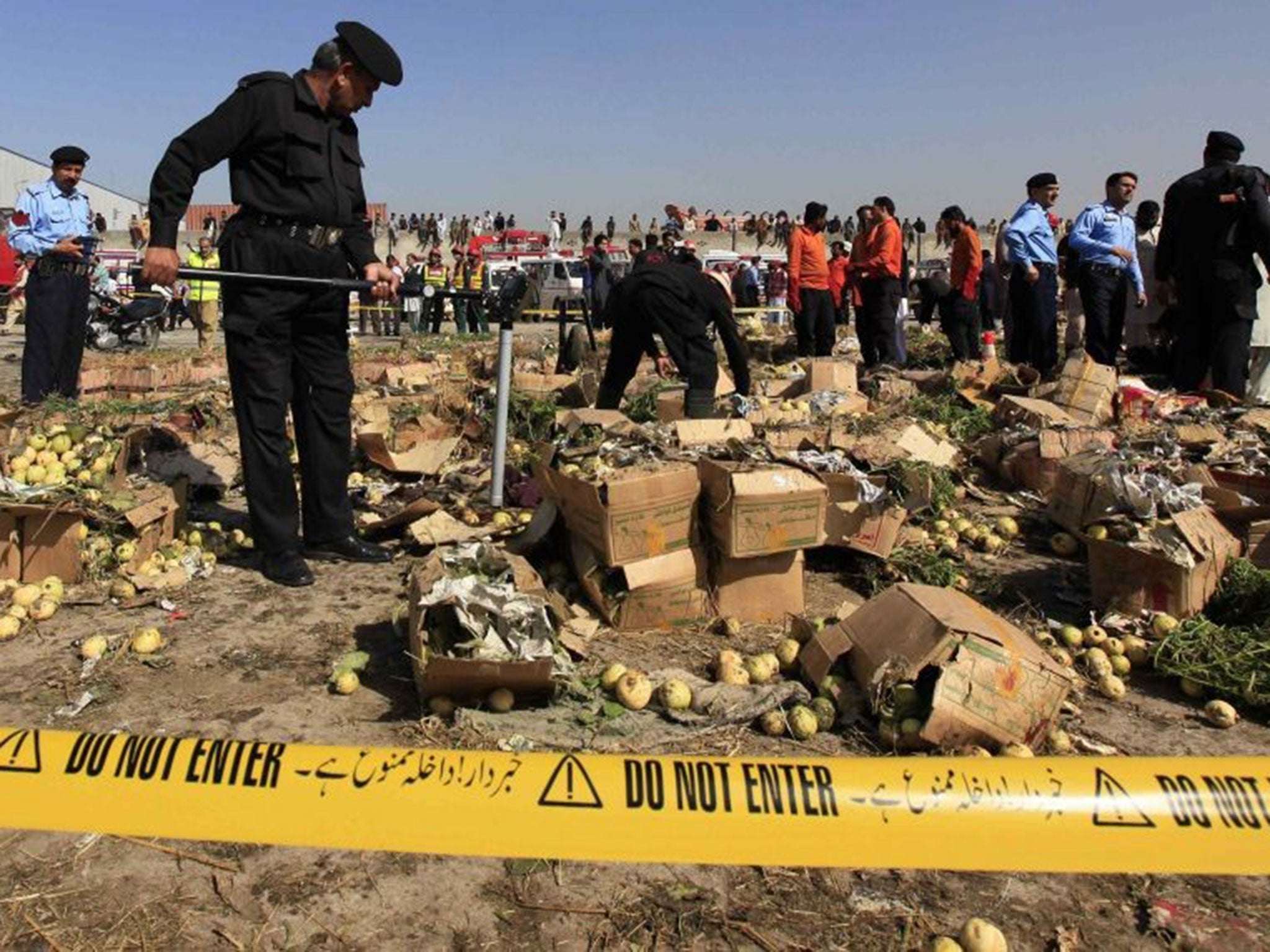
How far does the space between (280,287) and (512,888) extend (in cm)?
297

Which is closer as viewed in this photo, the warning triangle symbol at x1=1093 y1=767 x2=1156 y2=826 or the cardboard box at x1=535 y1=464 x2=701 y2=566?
the warning triangle symbol at x1=1093 y1=767 x2=1156 y2=826

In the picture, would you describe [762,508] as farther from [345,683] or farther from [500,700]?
[345,683]

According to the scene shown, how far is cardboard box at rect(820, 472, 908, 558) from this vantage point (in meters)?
4.57

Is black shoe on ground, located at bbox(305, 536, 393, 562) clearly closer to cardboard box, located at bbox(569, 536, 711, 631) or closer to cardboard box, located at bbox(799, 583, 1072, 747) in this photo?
cardboard box, located at bbox(569, 536, 711, 631)

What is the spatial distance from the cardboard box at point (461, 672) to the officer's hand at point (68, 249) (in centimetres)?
573

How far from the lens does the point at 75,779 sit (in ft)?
5.61

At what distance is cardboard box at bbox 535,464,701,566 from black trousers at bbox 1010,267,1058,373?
20.9 ft

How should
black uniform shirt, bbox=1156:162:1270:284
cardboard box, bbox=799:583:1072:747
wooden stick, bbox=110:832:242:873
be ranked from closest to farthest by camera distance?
wooden stick, bbox=110:832:242:873, cardboard box, bbox=799:583:1072:747, black uniform shirt, bbox=1156:162:1270:284

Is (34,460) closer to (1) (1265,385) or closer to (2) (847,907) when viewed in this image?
(2) (847,907)

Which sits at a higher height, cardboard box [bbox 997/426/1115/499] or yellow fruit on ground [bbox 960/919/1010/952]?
cardboard box [bbox 997/426/1115/499]

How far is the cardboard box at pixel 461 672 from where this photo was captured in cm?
304

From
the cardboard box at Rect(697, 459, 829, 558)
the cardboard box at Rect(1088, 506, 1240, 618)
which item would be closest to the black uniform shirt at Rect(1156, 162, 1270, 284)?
the cardboard box at Rect(1088, 506, 1240, 618)

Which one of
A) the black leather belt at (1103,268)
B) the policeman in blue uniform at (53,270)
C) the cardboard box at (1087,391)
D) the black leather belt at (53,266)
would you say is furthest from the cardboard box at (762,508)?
the black leather belt at (1103,268)

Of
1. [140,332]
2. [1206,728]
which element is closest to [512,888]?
[1206,728]
